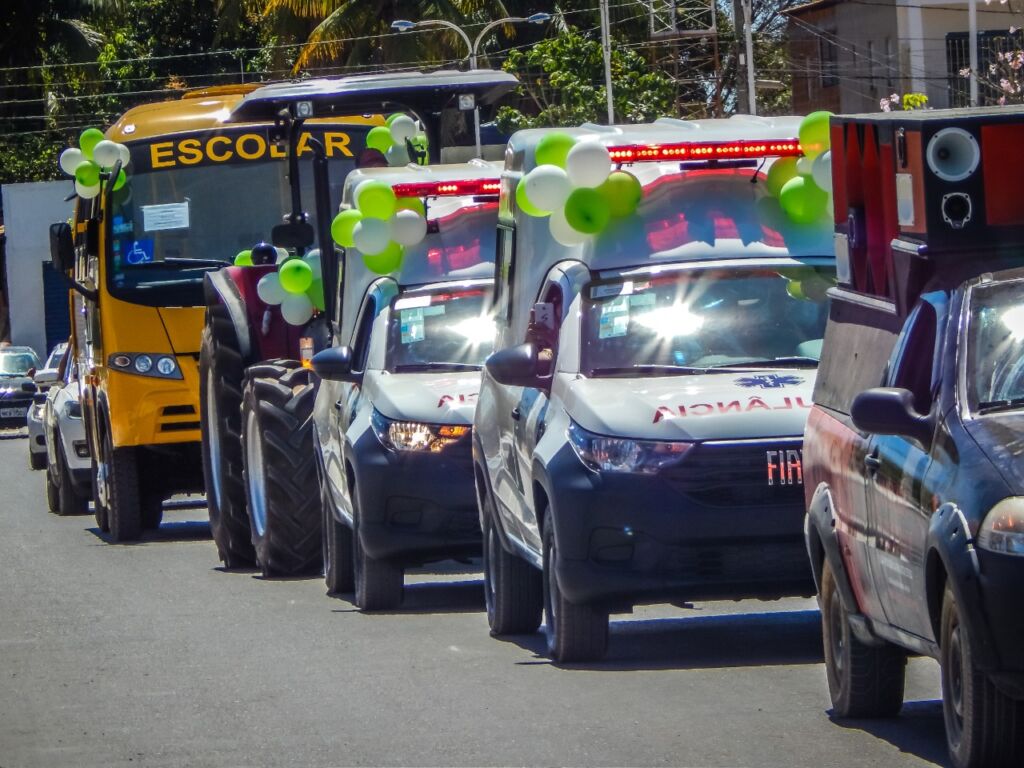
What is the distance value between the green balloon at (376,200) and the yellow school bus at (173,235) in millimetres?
4920

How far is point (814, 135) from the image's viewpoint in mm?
10719

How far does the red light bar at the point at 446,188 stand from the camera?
44.1 ft

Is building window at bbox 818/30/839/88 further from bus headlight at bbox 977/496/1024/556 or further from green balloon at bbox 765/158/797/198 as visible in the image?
bus headlight at bbox 977/496/1024/556

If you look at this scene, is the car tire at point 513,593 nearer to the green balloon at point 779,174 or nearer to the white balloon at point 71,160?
the green balloon at point 779,174

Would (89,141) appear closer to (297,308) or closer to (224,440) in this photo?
(224,440)

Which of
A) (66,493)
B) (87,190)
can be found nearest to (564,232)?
(87,190)

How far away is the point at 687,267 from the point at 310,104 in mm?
5729

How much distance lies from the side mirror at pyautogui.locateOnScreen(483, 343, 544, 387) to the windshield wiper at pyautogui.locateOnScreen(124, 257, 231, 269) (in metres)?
8.45

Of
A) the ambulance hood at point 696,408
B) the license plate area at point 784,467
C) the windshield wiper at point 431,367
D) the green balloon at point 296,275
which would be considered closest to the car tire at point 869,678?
the license plate area at point 784,467

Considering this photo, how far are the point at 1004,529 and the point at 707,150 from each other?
4.79 metres

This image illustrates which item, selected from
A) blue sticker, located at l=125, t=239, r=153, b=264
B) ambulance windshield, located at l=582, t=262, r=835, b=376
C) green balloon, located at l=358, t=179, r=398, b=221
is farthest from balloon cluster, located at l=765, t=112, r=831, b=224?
blue sticker, located at l=125, t=239, r=153, b=264

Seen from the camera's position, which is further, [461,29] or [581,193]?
[461,29]

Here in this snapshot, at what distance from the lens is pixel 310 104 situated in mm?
15516

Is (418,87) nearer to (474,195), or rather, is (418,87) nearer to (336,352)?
(474,195)
